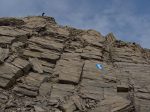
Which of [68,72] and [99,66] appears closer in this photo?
[68,72]

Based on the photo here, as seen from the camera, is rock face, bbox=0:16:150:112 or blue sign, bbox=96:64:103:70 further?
blue sign, bbox=96:64:103:70

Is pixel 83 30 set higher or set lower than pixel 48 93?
higher

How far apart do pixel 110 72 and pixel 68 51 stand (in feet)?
14.4

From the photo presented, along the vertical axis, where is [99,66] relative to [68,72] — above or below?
above

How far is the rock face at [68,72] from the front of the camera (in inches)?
731

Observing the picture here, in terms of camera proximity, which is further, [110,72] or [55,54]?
[55,54]

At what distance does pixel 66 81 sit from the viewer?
20.8 metres

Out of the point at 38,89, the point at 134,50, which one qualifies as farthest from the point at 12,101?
the point at 134,50

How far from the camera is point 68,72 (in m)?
21.8

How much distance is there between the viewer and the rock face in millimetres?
18578

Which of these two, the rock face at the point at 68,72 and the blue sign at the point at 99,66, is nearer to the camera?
the rock face at the point at 68,72

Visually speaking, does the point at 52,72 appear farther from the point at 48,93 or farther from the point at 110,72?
the point at 110,72

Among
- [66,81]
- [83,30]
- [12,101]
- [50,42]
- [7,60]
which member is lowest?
[12,101]

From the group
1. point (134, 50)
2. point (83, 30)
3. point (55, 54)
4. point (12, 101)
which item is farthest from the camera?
point (83, 30)
